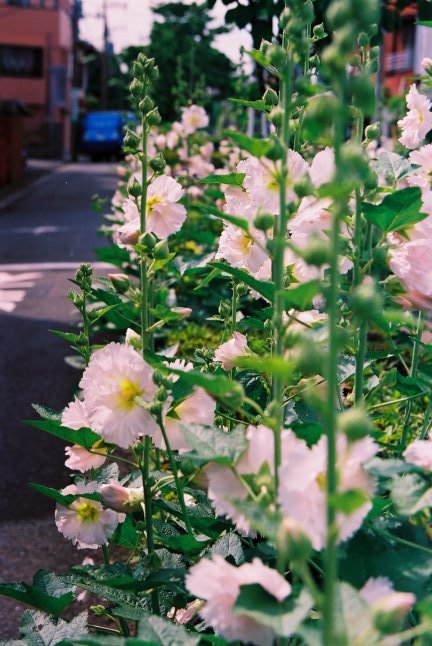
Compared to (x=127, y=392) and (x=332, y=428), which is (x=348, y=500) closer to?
(x=332, y=428)

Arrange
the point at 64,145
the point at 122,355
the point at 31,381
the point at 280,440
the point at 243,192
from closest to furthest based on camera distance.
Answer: the point at 280,440, the point at 122,355, the point at 243,192, the point at 31,381, the point at 64,145

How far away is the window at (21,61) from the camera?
37094mm

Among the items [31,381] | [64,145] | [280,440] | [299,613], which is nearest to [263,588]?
[299,613]

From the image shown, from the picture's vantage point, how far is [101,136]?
34062mm

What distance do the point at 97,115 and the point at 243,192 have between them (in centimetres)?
3422

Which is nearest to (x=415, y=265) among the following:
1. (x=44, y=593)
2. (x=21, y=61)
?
(x=44, y=593)

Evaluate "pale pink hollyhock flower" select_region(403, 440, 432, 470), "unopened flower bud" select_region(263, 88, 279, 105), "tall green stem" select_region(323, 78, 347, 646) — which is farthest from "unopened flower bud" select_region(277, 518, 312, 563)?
"unopened flower bud" select_region(263, 88, 279, 105)

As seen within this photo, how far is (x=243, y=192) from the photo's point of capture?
1.56m

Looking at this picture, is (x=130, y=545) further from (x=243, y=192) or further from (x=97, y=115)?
(x=97, y=115)

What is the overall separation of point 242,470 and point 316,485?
0.18 metres

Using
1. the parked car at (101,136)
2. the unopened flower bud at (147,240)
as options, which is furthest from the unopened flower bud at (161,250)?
the parked car at (101,136)

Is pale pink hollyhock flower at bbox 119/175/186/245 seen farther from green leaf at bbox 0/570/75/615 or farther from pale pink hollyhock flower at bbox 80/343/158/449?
green leaf at bbox 0/570/75/615

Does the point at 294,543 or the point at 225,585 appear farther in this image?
the point at 225,585

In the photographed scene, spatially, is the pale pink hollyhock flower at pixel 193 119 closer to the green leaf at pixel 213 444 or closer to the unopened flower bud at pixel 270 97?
the unopened flower bud at pixel 270 97
